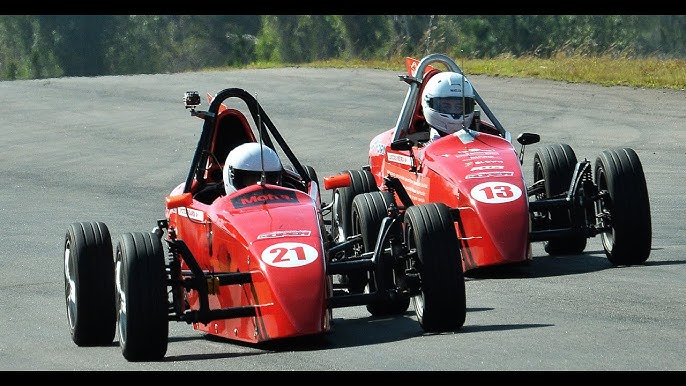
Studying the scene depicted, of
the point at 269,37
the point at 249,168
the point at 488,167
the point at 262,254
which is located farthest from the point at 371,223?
the point at 269,37

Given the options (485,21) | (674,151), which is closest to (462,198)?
(674,151)

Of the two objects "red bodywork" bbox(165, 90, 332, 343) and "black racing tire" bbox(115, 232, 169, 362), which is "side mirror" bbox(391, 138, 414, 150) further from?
"black racing tire" bbox(115, 232, 169, 362)

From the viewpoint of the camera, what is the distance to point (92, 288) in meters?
10.6

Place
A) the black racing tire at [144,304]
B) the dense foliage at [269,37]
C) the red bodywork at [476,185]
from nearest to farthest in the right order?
the black racing tire at [144,304]
the red bodywork at [476,185]
the dense foliage at [269,37]

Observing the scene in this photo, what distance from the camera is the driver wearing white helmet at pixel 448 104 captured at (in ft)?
50.4

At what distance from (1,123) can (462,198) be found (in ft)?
60.9

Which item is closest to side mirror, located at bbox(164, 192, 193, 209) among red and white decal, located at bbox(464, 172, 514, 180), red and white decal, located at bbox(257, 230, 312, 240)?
red and white decal, located at bbox(257, 230, 312, 240)

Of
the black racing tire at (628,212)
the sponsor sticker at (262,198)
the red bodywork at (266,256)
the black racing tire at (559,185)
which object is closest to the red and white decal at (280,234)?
the red bodywork at (266,256)

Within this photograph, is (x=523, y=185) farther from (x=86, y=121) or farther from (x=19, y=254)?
(x=86, y=121)

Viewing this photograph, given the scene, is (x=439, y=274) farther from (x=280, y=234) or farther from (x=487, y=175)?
(x=487, y=175)

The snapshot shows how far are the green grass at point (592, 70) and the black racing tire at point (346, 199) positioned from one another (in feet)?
53.0

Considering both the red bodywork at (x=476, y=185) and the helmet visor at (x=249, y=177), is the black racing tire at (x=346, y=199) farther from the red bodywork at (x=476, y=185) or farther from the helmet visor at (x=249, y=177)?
the helmet visor at (x=249, y=177)

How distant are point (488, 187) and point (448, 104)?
217 centimetres

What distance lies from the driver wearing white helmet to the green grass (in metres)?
15.9
